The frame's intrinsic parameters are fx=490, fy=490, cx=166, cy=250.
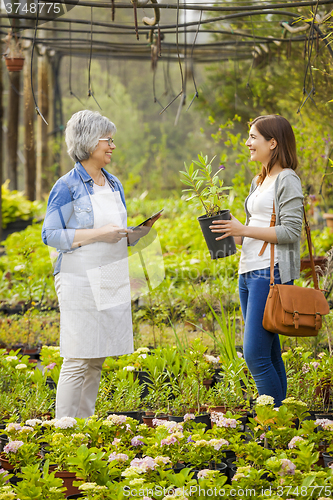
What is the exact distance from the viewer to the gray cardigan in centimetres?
188

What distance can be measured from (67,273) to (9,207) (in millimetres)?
6538

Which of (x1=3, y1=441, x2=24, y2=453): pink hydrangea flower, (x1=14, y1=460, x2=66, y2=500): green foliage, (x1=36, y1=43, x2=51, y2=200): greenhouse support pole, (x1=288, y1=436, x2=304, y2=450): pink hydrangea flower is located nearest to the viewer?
(x1=14, y1=460, x2=66, y2=500): green foliage

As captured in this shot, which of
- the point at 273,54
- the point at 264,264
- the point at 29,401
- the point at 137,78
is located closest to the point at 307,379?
the point at 264,264

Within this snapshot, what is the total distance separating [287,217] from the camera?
1.89 m

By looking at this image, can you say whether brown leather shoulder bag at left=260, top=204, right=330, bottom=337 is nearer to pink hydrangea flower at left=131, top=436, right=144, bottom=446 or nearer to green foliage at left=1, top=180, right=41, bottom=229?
pink hydrangea flower at left=131, top=436, right=144, bottom=446

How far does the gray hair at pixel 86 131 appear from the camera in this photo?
2018mm

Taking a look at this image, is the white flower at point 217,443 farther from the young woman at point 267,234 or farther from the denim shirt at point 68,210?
the denim shirt at point 68,210

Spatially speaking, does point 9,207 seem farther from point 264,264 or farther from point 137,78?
point 137,78

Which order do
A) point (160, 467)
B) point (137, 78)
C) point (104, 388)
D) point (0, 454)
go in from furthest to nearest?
point (137, 78), point (104, 388), point (0, 454), point (160, 467)

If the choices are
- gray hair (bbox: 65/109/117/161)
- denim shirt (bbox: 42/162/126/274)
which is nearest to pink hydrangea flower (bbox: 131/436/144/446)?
denim shirt (bbox: 42/162/126/274)

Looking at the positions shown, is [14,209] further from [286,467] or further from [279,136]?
[286,467]

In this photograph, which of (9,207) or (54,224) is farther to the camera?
(9,207)

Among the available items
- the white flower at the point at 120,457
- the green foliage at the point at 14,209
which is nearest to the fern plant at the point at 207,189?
the white flower at the point at 120,457

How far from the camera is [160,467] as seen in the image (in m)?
1.49
